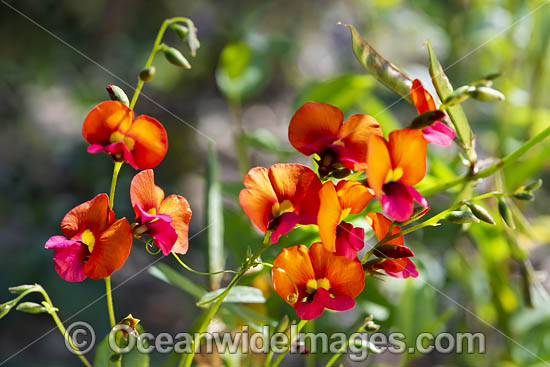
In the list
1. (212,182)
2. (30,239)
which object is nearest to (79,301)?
(30,239)

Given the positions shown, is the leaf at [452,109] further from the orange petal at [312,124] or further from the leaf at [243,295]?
the leaf at [243,295]

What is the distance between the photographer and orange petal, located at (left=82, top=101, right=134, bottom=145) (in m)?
0.41

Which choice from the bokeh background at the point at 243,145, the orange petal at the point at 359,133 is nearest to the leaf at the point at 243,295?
the bokeh background at the point at 243,145

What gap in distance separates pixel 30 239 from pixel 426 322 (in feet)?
2.70

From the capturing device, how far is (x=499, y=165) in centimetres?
50

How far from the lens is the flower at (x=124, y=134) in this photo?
41cm

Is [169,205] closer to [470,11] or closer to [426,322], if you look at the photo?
[426,322]

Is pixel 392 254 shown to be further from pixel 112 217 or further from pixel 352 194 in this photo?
pixel 112 217

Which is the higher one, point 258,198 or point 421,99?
point 421,99

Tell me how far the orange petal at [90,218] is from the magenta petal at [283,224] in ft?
0.44

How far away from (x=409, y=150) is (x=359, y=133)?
0.05 meters

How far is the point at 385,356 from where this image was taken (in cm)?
109

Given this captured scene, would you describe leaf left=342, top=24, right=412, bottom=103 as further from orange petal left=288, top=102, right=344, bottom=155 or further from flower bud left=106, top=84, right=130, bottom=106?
flower bud left=106, top=84, right=130, bottom=106

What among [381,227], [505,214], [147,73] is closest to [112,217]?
[147,73]
